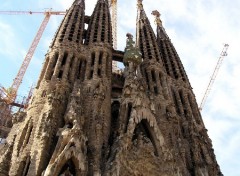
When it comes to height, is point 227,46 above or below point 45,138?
above

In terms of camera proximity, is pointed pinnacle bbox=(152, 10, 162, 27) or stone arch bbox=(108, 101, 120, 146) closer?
stone arch bbox=(108, 101, 120, 146)

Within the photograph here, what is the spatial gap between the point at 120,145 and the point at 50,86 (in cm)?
734

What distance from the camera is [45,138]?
21297 millimetres

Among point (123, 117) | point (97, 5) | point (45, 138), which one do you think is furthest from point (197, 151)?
point (97, 5)

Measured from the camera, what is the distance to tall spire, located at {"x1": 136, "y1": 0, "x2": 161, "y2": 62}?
3636 centimetres

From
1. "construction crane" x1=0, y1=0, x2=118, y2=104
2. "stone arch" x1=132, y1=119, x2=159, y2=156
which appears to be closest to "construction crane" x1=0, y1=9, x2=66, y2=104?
"construction crane" x1=0, y1=0, x2=118, y2=104

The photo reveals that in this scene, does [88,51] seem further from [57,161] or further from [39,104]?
[57,161]

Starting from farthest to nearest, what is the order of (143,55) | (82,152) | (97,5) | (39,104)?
1. (97,5)
2. (143,55)
3. (39,104)
4. (82,152)

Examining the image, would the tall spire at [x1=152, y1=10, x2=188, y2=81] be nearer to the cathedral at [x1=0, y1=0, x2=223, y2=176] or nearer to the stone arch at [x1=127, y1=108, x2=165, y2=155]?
the cathedral at [x1=0, y1=0, x2=223, y2=176]

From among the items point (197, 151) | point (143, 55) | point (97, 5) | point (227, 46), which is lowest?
point (197, 151)

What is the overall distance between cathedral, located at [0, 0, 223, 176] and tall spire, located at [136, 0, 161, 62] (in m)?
0.25

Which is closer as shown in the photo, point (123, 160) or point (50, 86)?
point (123, 160)

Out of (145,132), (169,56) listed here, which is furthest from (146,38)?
(145,132)

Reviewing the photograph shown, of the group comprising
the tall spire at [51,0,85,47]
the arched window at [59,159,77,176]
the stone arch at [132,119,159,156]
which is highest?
the tall spire at [51,0,85,47]
